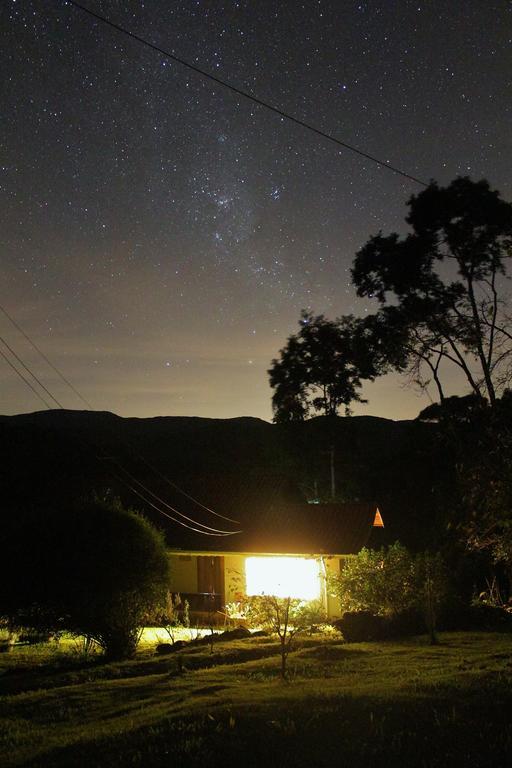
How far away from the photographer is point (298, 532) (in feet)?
77.9

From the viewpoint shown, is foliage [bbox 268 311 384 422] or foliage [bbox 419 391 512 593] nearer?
foliage [bbox 419 391 512 593]

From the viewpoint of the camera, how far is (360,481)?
40.2m

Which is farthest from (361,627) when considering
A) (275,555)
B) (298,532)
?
(298,532)

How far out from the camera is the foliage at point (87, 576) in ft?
49.7

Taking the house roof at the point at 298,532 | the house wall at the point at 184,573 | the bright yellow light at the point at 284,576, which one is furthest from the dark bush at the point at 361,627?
the house wall at the point at 184,573

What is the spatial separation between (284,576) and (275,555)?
83 cm

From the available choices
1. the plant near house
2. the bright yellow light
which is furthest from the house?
the plant near house

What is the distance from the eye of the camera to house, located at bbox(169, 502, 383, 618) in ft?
71.3

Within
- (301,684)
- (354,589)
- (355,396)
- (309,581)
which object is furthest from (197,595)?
(355,396)

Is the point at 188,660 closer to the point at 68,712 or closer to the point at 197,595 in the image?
the point at 68,712

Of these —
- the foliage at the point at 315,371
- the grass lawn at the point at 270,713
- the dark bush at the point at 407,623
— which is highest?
the foliage at the point at 315,371

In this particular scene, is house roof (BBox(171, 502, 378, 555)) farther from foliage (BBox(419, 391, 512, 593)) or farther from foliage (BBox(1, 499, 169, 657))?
foliage (BBox(419, 391, 512, 593))

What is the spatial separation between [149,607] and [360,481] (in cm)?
2544

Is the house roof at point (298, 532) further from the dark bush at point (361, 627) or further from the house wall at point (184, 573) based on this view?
the dark bush at point (361, 627)
